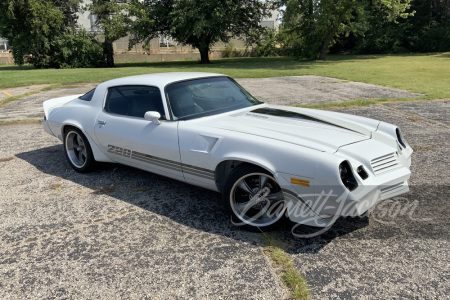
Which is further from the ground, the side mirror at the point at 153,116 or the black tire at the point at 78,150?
the side mirror at the point at 153,116

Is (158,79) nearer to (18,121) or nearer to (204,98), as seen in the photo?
(204,98)

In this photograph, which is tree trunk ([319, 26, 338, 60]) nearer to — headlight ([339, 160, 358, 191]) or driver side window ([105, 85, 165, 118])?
driver side window ([105, 85, 165, 118])

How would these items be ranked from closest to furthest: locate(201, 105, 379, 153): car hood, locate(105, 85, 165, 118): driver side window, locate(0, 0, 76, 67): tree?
locate(201, 105, 379, 153): car hood → locate(105, 85, 165, 118): driver side window → locate(0, 0, 76, 67): tree

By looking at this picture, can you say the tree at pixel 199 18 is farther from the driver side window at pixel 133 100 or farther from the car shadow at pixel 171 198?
the driver side window at pixel 133 100

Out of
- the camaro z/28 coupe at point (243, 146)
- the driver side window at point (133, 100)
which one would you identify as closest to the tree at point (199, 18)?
the driver side window at point (133, 100)

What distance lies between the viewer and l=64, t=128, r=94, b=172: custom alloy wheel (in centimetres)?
505

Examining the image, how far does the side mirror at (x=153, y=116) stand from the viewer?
4.04m

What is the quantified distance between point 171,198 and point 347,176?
2040 millimetres

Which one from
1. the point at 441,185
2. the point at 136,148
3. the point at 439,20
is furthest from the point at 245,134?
the point at 439,20

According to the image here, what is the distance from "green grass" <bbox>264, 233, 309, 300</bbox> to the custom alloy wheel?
278cm

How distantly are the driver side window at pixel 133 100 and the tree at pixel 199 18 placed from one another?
80.4ft

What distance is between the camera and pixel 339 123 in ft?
12.9

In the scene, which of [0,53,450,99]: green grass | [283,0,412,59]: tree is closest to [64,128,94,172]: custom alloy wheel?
[0,53,450,99]: green grass

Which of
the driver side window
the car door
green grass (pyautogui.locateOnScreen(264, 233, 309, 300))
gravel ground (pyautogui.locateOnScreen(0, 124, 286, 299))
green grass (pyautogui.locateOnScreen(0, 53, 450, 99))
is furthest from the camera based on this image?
green grass (pyautogui.locateOnScreen(0, 53, 450, 99))
